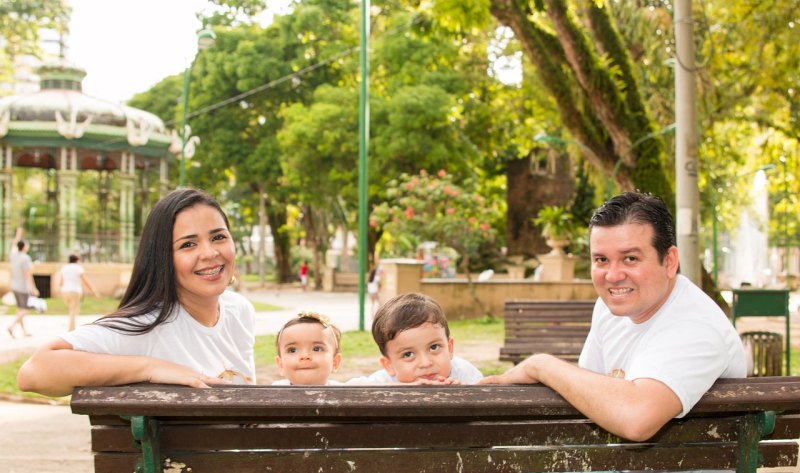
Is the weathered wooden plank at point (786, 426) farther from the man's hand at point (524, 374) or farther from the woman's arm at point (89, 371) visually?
the woman's arm at point (89, 371)

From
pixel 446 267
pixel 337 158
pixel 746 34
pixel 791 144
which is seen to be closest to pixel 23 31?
pixel 337 158

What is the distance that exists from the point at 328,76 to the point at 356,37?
2.23 meters

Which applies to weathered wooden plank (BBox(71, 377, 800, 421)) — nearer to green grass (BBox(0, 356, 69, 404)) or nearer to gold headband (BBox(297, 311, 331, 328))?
gold headband (BBox(297, 311, 331, 328))

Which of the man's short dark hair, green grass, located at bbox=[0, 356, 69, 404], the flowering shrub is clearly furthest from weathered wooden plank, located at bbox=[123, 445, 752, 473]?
the flowering shrub

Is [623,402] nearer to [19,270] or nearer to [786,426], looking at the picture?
[786,426]

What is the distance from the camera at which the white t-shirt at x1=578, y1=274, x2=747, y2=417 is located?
105 inches

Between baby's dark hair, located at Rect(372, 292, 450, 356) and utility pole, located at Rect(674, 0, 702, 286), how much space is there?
5667mm

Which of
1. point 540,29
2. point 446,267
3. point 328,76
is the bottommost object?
point 446,267

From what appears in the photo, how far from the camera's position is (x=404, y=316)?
11.8 ft

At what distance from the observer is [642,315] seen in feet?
10.1

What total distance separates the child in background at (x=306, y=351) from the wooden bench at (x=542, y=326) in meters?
6.88

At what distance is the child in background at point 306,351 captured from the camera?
379 cm

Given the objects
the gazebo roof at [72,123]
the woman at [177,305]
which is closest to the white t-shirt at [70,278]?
the woman at [177,305]

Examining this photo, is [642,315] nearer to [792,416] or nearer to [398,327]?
[792,416]
